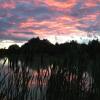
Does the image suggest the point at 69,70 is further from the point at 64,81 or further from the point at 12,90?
the point at 12,90

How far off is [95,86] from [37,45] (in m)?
44.0

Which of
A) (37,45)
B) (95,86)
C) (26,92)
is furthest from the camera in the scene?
(37,45)

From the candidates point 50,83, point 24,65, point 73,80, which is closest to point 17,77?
point 24,65

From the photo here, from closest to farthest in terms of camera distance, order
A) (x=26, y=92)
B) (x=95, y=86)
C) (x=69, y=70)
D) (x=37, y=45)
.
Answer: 1. (x=26, y=92)
2. (x=69, y=70)
3. (x=95, y=86)
4. (x=37, y=45)

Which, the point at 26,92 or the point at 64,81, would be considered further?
the point at 64,81

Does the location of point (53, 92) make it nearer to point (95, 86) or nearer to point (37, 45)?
point (95, 86)

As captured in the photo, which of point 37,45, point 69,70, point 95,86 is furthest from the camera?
point 37,45

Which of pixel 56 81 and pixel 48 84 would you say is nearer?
pixel 56 81

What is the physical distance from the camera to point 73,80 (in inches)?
344

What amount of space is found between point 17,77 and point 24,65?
1.07ft

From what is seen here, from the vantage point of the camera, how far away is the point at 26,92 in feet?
25.5

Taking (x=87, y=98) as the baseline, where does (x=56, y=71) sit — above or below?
above

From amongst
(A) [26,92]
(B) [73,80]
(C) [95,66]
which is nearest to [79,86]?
(B) [73,80]

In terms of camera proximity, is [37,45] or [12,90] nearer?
[12,90]
